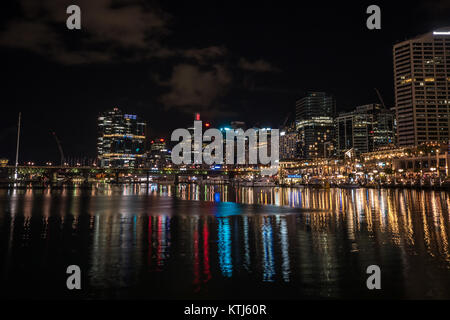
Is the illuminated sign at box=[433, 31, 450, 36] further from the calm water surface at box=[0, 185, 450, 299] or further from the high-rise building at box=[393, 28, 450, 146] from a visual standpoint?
the calm water surface at box=[0, 185, 450, 299]

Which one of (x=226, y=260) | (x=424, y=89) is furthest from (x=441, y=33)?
(x=226, y=260)

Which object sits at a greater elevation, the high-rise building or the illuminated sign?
the illuminated sign

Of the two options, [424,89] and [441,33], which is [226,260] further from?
[441,33]

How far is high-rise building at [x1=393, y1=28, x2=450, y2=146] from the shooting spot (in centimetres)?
18800

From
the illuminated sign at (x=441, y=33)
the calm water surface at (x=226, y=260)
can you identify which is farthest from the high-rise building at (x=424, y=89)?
the calm water surface at (x=226, y=260)

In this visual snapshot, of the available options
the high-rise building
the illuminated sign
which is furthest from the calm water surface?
the illuminated sign

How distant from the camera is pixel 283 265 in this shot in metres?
11.7

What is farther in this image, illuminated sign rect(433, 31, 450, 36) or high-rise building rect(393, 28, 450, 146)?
illuminated sign rect(433, 31, 450, 36)

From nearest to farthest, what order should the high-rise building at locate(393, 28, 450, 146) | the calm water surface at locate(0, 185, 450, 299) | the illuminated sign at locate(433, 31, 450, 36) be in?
1. the calm water surface at locate(0, 185, 450, 299)
2. the high-rise building at locate(393, 28, 450, 146)
3. the illuminated sign at locate(433, 31, 450, 36)

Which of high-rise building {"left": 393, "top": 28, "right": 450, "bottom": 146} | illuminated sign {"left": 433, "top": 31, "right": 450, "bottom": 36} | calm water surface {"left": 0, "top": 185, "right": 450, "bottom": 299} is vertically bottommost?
calm water surface {"left": 0, "top": 185, "right": 450, "bottom": 299}

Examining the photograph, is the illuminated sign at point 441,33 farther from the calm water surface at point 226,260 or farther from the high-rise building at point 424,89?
the calm water surface at point 226,260
